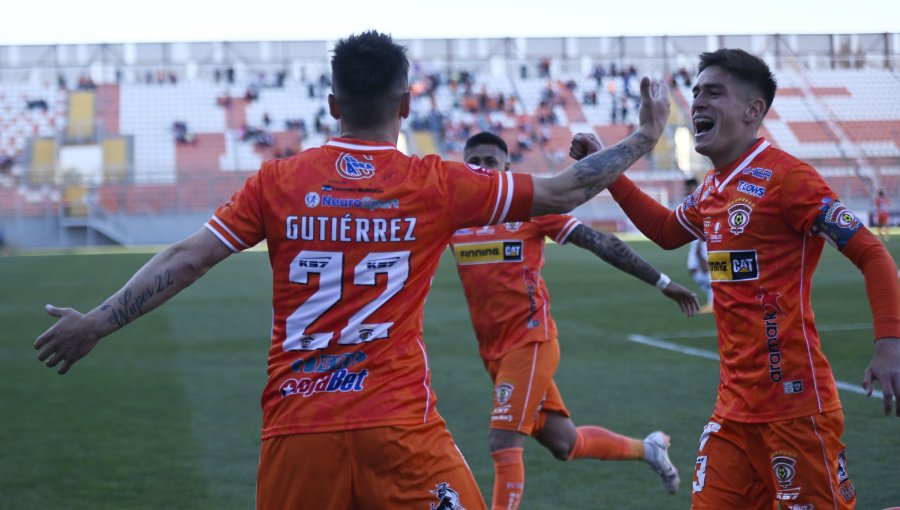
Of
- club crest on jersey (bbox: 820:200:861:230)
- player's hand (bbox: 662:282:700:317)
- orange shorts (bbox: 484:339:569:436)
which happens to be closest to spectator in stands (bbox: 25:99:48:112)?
orange shorts (bbox: 484:339:569:436)

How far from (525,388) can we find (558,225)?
1024mm

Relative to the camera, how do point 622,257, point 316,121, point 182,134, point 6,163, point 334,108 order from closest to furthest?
1. point 334,108
2. point 622,257
3. point 6,163
4. point 182,134
5. point 316,121

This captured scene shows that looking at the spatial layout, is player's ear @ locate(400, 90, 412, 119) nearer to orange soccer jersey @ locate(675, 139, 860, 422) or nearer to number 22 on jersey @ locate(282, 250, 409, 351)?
number 22 on jersey @ locate(282, 250, 409, 351)

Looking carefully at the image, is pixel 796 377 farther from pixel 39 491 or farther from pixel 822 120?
pixel 822 120

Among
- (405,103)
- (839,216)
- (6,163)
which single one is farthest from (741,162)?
(6,163)

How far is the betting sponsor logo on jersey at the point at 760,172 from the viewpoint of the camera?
4.11 m

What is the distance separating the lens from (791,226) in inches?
158

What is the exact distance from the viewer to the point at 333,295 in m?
3.40

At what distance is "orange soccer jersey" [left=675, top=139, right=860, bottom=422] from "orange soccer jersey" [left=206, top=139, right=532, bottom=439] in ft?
3.64

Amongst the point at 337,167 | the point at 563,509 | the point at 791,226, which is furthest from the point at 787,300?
the point at 563,509

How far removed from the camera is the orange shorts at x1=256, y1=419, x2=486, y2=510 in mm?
3318

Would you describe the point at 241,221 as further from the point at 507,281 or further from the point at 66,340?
the point at 507,281

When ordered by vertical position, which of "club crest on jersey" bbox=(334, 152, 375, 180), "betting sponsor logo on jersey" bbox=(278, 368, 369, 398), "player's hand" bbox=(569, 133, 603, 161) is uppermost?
"player's hand" bbox=(569, 133, 603, 161)

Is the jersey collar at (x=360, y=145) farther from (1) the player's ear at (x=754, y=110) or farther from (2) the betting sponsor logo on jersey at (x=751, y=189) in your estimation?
(1) the player's ear at (x=754, y=110)
